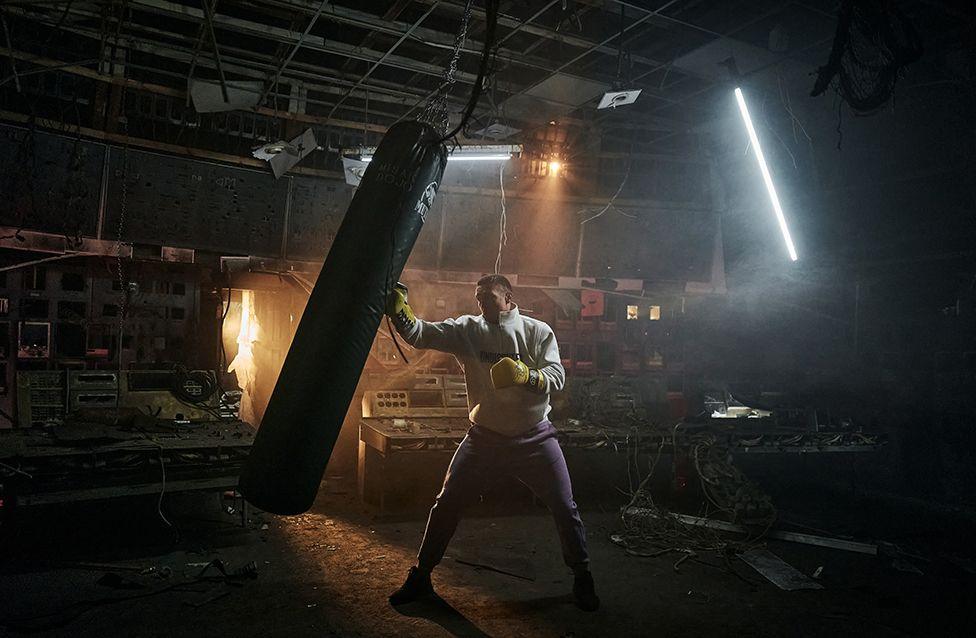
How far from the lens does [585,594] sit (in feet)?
14.2

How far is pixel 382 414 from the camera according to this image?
7176 mm

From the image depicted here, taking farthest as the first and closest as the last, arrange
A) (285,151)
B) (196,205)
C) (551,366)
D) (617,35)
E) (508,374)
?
(285,151)
(196,205)
(617,35)
(551,366)
(508,374)

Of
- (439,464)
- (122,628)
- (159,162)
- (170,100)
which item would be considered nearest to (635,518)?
(439,464)

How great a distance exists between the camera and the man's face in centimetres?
488

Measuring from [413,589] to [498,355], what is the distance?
1.93 meters

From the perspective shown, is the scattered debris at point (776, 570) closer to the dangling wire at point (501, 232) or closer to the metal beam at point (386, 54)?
the dangling wire at point (501, 232)

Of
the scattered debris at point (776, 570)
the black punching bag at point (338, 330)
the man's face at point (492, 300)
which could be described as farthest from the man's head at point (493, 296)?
the scattered debris at point (776, 570)

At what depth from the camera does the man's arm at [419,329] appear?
13.8 feet

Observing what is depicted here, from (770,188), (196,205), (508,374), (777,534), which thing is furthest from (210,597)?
(770,188)

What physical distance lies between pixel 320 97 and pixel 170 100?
2.20 meters

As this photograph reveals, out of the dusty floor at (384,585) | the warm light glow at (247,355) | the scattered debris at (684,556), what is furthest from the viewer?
the warm light glow at (247,355)

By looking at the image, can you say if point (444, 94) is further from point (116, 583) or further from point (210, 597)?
point (116, 583)

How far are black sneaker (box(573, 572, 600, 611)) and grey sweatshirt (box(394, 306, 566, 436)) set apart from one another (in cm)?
121

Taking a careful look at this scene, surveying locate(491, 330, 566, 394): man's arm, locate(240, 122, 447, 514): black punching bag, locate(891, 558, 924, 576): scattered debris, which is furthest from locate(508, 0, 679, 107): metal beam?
locate(891, 558, 924, 576): scattered debris
